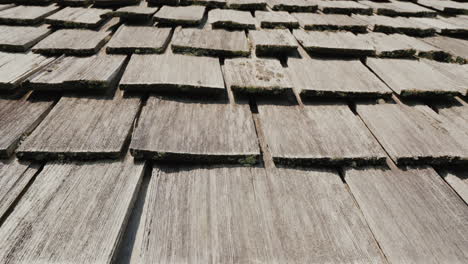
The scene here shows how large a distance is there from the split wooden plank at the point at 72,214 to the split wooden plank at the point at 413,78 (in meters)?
1.47

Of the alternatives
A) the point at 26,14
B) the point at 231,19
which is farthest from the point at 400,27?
the point at 26,14

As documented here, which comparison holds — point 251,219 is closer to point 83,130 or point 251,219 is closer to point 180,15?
point 83,130

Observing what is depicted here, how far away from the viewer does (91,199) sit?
0.90m

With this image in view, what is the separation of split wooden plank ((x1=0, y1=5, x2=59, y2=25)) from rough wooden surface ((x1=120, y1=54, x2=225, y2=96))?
91 centimetres

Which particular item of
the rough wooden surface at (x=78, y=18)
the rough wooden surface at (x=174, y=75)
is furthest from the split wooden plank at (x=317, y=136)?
the rough wooden surface at (x=78, y=18)

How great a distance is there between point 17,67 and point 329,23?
6.64ft

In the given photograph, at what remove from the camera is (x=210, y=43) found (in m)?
1.62

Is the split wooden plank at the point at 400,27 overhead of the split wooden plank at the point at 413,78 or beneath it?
overhead

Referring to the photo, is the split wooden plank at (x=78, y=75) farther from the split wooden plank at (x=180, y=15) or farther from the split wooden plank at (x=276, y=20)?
the split wooden plank at (x=276, y=20)

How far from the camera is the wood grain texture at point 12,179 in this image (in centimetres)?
88

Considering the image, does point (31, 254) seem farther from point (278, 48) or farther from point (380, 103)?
point (380, 103)

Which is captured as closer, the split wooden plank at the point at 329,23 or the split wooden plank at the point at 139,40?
the split wooden plank at the point at 139,40

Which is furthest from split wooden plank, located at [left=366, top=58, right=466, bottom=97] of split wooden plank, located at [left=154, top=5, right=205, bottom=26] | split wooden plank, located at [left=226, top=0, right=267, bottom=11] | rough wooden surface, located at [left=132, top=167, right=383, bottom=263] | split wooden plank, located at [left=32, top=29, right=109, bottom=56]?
split wooden plank, located at [left=32, top=29, right=109, bottom=56]

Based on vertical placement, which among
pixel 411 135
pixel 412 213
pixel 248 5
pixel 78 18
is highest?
pixel 248 5
